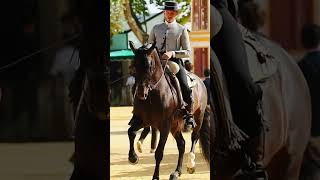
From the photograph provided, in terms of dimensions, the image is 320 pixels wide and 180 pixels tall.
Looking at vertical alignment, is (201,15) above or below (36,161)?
above

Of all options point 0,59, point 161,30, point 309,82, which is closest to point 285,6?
point 309,82

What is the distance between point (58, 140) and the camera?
591cm

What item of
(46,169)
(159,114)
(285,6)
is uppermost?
(285,6)

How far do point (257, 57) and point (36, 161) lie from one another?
6.56ft

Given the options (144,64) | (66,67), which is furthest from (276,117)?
(66,67)

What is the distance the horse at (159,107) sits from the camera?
5793mm

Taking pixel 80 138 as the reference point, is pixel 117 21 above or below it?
above

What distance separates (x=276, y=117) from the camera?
5.93 metres

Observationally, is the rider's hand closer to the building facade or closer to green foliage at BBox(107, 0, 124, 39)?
the building facade

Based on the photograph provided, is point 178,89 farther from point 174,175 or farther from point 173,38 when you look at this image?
point 174,175

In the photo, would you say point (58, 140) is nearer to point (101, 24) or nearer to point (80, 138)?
point (80, 138)

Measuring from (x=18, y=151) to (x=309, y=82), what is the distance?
2450mm

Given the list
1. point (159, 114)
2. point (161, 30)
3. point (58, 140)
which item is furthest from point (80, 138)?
point (161, 30)

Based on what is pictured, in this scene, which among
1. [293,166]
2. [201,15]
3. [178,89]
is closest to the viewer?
[201,15]
